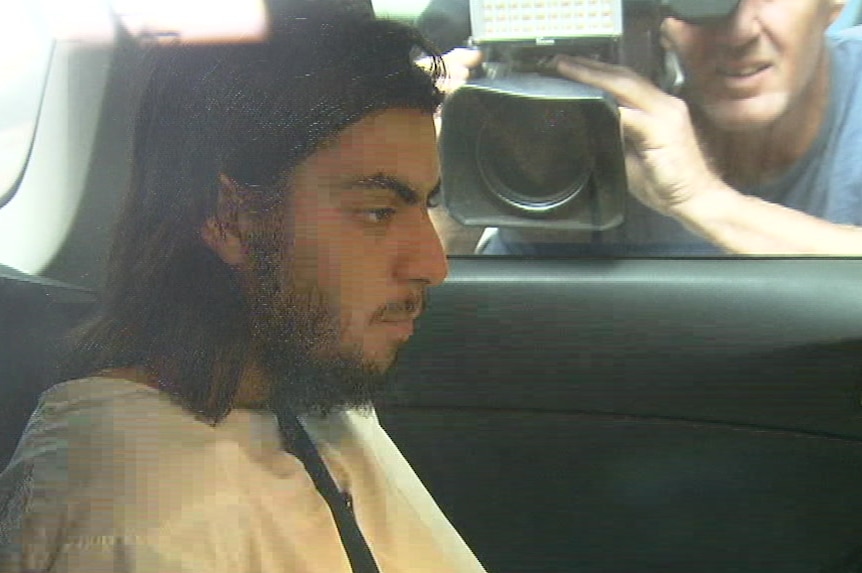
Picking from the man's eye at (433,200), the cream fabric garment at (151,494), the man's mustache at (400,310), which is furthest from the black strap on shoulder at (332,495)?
the man's eye at (433,200)

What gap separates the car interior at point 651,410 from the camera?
1.38 m

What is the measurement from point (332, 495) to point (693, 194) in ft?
2.50

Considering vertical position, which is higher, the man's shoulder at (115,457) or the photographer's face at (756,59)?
the photographer's face at (756,59)

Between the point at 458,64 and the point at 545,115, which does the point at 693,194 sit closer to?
the point at 545,115

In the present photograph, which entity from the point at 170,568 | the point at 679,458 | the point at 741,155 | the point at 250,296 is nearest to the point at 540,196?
the point at 741,155

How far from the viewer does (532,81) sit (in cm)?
139

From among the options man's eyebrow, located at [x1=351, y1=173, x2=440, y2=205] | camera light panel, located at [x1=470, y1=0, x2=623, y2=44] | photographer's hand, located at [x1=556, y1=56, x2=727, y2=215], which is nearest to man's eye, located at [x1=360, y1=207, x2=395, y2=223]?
man's eyebrow, located at [x1=351, y1=173, x2=440, y2=205]

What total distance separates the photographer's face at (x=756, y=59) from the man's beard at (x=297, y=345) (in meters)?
0.70

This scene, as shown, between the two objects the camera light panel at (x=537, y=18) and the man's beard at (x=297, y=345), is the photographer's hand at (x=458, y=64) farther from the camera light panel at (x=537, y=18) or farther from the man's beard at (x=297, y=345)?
the man's beard at (x=297, y=345)

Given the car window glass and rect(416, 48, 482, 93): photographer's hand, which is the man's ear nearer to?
the car window glass

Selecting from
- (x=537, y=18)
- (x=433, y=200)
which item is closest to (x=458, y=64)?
(x=537, y=18)

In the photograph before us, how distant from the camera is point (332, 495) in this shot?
1001mm

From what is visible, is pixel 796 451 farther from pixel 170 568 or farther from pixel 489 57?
pixel 170 568

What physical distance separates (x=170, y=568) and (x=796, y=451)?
3.15ft
